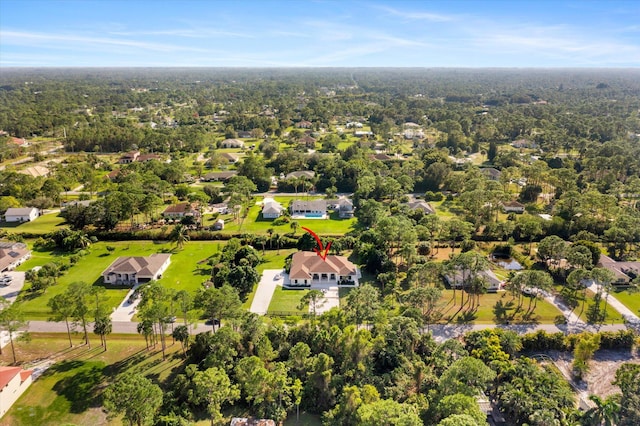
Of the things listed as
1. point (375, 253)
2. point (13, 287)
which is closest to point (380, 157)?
point (375, 253)

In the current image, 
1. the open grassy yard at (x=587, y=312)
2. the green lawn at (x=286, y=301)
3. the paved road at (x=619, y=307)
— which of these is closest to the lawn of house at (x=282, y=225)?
the green lawn at (x=286, y=301)

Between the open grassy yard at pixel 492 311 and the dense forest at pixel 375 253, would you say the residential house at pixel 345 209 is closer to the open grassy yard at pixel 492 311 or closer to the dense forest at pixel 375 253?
the dense forest at pixel 375 253

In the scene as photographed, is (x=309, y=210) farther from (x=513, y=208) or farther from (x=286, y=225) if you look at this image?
(x=513, y=208)

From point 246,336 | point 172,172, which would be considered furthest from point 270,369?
point 172,172

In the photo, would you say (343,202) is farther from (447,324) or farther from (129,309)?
(129,309)

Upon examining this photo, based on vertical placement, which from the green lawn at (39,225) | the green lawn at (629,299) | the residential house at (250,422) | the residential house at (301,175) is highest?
the residential house at (301,175)
